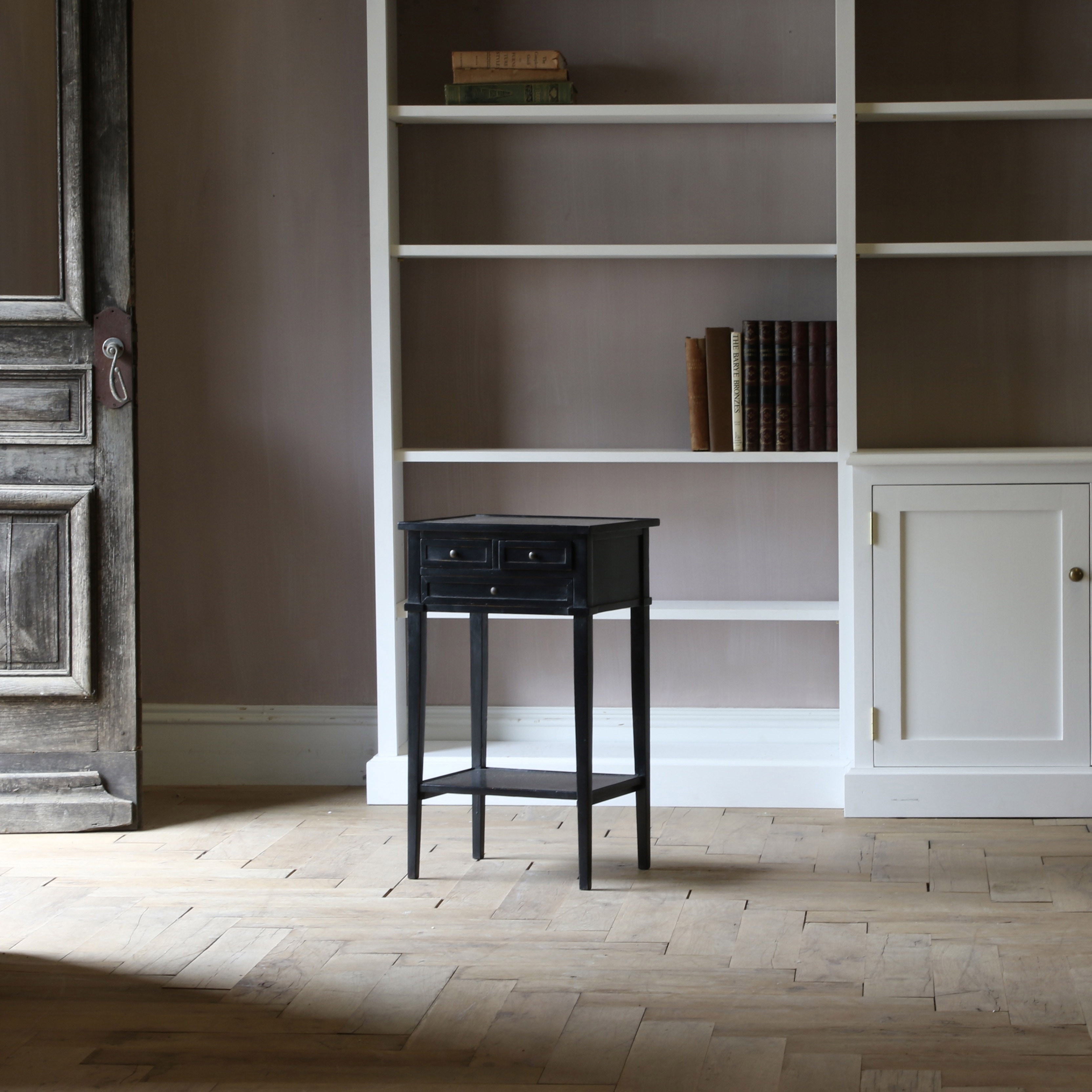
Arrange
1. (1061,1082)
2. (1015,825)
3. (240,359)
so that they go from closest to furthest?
(1061,1082) < (1015,825) < (240,359)

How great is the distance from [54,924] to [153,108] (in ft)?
7.23

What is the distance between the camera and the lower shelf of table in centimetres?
270

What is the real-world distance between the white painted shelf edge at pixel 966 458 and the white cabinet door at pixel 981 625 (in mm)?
61

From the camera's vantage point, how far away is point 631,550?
112 inches

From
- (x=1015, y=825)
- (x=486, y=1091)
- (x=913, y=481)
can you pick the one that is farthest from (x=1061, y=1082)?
(x=913, y=481)

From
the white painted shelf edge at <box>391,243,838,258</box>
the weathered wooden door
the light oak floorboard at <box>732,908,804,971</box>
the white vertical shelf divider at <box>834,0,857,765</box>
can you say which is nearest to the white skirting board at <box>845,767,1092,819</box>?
the white vertical shelf divider at <box>834,0,857,765</box>

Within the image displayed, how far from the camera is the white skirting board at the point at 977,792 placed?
3223 millimetres

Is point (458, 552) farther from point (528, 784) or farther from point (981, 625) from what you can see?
point (981, 625)

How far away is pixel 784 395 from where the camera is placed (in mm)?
3322

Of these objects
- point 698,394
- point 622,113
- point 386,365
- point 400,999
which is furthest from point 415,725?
point 622,113

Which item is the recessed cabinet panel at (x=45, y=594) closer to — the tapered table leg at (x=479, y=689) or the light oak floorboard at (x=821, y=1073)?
the tapered table leg at (x=479, y=689)

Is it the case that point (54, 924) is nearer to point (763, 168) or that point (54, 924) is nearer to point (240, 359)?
point (240, 359)

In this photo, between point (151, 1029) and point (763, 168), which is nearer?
point (151, 1029)

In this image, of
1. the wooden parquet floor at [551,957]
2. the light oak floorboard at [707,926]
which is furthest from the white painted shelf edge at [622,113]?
the light oak floorboard at [707,926]
